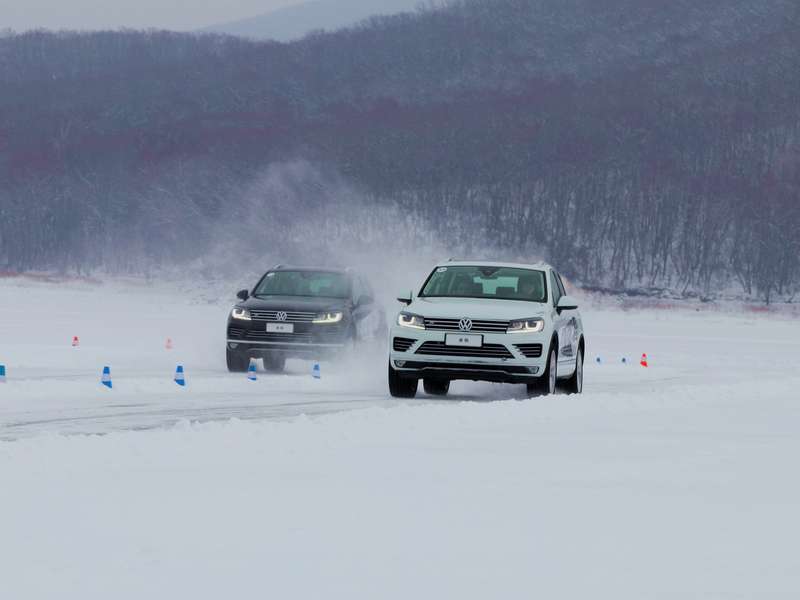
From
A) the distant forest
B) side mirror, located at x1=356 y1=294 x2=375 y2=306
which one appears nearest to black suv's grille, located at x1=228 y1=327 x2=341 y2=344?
side mirror, located at x1=356 y1=294 x2=375 y2=306

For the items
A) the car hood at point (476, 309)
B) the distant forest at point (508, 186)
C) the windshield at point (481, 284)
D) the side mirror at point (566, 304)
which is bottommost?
the distant forest at point (508, 186)

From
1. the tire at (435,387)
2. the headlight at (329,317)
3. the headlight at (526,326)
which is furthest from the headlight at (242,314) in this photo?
the headlight at (526,326)

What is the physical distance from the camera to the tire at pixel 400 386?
17.8 metres

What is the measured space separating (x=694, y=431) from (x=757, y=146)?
537 feet

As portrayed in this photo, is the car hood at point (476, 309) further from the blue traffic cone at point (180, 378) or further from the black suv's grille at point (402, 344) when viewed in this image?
the blue traffic cone at point (180, 378)

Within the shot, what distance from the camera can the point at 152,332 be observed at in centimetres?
4806

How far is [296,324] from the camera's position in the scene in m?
22.2

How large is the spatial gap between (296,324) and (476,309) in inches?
217

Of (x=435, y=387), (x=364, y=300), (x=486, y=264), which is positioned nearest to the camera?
(x=486, y=264)

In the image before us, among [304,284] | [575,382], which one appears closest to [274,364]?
[304,284]

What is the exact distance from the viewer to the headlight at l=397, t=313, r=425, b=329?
17.4m

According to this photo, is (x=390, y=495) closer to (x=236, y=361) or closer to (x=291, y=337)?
(x=291, y=337)

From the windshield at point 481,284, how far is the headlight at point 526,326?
0.91m

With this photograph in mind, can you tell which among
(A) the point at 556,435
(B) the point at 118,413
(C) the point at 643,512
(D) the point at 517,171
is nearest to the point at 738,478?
(C) the point at 643,512
